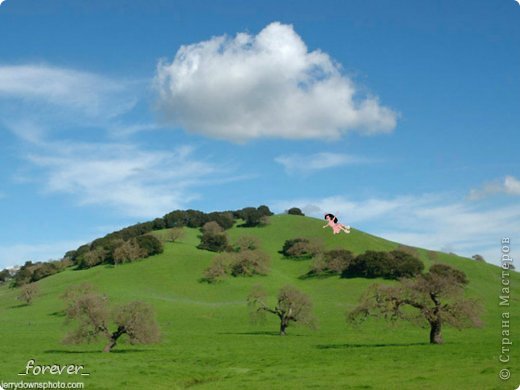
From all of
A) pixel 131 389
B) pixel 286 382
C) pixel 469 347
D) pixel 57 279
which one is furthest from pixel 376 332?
pixel 57 279

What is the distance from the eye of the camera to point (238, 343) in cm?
7106

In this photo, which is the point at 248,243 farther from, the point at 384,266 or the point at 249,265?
the point at 384,266

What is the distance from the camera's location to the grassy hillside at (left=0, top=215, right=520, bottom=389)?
4184cm

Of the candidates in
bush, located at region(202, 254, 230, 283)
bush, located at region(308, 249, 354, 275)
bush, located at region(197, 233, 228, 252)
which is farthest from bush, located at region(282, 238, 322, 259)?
bush, located at region(202, 254, 230, 283)

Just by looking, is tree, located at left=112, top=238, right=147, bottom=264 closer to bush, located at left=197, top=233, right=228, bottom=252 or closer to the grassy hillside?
the grassy hillside

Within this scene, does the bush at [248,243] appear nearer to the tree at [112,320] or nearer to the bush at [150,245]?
the bush at [150,245]

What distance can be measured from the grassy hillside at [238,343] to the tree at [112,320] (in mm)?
1781

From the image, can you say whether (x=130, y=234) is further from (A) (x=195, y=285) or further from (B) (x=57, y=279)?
(A) (x=195, y=285)

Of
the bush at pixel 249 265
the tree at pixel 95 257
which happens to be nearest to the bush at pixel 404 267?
the bush at pixel 249 265

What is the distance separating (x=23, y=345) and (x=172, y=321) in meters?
29.2

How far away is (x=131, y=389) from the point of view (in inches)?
1535

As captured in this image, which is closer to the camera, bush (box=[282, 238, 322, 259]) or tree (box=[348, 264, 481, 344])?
tree (box=[348, 264, 481, 344])

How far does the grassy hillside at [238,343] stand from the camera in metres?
41.8

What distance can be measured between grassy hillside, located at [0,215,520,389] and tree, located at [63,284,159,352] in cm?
178
